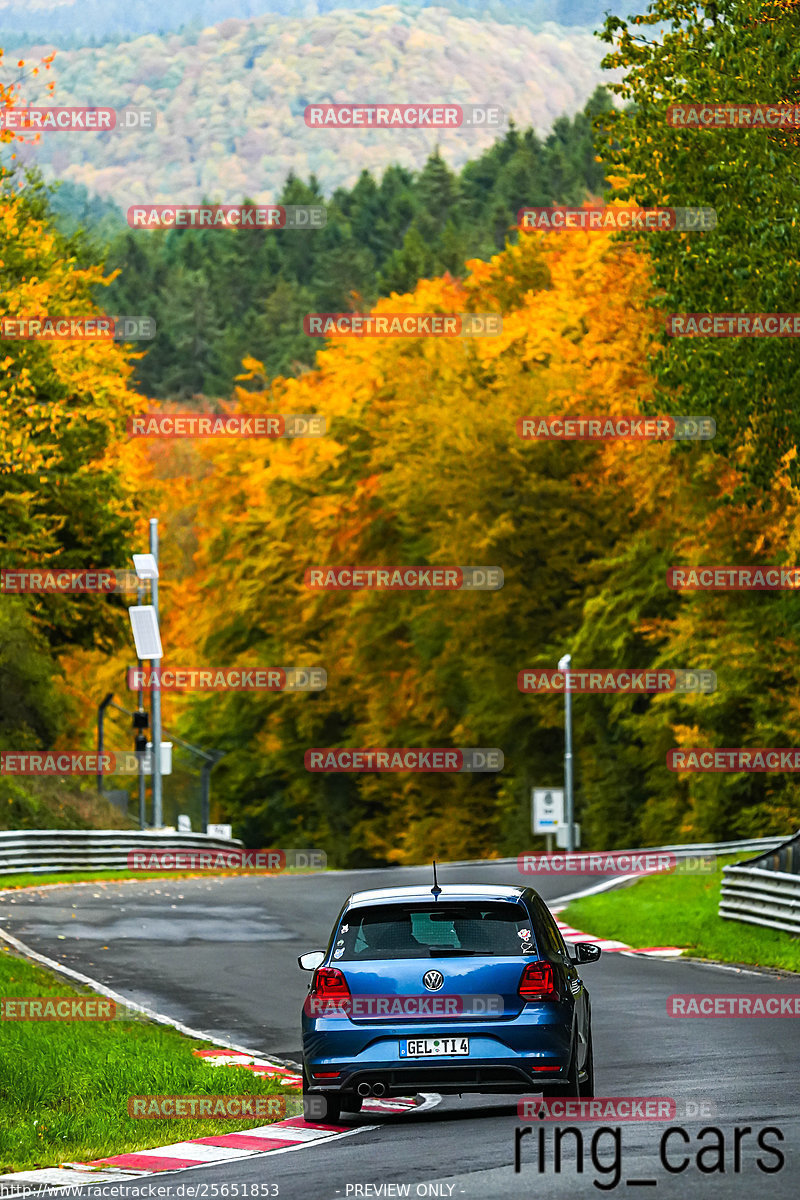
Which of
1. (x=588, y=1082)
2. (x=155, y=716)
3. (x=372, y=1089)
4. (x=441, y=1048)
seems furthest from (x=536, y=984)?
(x=155, y=716)

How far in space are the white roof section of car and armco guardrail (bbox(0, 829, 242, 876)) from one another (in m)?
27.3

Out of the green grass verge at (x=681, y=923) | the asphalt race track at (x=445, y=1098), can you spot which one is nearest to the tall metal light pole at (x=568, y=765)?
the green grass verge at (x=681, y=923)

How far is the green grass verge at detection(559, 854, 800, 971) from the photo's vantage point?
26188 mm

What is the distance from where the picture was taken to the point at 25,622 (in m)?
48.4

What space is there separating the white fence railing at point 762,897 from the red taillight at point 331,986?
15.1 m

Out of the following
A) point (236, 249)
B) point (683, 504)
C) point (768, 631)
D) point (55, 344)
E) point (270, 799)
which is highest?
point (236, 249)

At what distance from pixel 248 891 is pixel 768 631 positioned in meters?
17.5

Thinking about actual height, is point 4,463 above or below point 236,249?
below

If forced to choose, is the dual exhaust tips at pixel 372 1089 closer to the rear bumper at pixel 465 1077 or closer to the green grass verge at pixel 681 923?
the rear bumper at pixel 465 1077

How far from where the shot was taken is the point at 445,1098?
14266mm

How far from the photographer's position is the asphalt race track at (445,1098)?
10094 mm

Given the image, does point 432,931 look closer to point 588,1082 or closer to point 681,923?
point 588,1082

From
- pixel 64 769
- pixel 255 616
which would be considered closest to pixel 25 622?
pixel 64 769

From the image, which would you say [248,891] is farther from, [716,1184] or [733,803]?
[716,1184]
